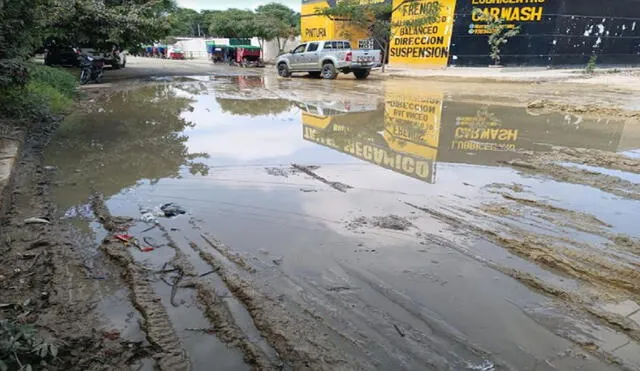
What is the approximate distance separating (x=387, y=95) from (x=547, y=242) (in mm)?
11848

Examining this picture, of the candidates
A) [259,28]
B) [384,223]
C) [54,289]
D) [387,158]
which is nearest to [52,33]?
[387,158]

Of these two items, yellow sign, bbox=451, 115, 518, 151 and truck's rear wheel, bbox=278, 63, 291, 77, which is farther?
truck's rear wheel, bbox=278, 63, 291, 77

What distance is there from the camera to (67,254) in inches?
155

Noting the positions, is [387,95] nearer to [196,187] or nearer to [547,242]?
[196,187]

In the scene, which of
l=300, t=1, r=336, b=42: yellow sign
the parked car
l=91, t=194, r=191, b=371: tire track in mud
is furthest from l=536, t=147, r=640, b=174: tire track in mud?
l=300, t=1, r=336, b=42: yellow sign

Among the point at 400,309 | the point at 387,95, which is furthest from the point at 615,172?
the point at 387,95

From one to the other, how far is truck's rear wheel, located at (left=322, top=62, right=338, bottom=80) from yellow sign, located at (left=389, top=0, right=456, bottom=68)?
6.54 m

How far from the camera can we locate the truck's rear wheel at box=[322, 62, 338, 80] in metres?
21.9

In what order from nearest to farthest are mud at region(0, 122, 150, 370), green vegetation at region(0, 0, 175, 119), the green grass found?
mud at region(0, 122, 150, 370) → green vegetation at region(0, 0, 175, 119) → the green grass

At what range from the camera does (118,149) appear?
25.4 ft

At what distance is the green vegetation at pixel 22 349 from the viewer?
224cm

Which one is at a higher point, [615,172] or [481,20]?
[481,20]

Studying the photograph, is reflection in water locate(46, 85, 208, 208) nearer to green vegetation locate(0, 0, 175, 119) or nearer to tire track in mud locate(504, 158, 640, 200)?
green vegetation locate(0, 0, 175, 119)

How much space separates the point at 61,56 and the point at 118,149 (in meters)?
17.9
